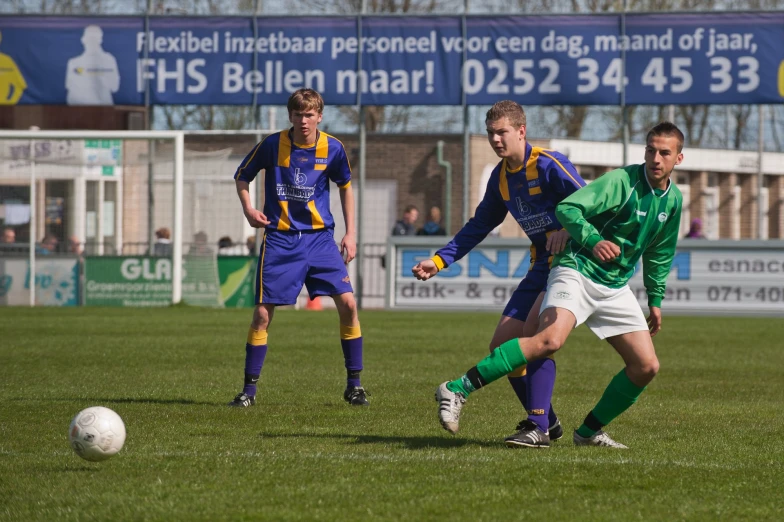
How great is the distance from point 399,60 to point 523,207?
16.0 metres

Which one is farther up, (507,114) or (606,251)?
(507,114)

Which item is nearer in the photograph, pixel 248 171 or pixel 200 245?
pixel 248 171

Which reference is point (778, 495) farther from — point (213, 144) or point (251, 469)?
point (213, 144)

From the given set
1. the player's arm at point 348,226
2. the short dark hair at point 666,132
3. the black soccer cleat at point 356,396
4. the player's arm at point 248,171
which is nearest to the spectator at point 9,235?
the player's arm at point 248,171

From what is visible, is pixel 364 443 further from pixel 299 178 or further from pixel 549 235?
pixel 299 178

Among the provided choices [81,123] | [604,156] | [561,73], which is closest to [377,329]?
[561,73]

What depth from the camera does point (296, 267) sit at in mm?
8555

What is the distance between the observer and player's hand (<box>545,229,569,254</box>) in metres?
6.32

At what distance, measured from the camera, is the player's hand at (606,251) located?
18.9 feet

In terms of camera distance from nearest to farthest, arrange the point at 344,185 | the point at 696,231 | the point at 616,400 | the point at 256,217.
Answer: the point at 616,400 → the point at 256,217 → the point at 344,185 → the point at 696,231

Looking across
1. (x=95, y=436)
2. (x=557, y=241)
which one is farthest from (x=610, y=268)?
(x=95, y=436)

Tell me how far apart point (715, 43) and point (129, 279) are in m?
11.7

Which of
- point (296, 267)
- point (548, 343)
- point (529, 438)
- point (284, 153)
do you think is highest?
point (284, 153)

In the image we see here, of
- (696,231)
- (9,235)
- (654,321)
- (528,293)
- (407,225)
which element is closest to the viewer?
(654,321)
